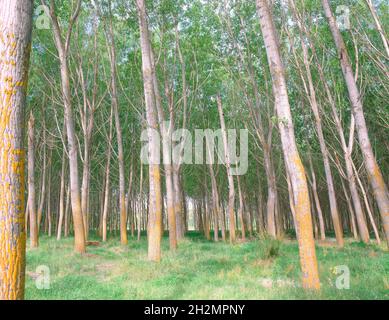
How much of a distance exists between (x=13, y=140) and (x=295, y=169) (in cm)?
459

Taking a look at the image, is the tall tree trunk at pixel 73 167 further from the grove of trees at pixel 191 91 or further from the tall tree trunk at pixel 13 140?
the tall tree trunk at pixel 13 140

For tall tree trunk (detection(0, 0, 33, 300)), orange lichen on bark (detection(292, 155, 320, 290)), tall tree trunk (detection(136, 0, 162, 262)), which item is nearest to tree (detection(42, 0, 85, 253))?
tall tree trunk (detection(136, 0, 162, 262))

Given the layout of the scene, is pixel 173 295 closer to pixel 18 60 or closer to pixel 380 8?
pixel 18 60

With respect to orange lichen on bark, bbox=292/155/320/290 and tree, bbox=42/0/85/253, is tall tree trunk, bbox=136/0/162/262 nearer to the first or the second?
tree, bbox=42/0/85/253

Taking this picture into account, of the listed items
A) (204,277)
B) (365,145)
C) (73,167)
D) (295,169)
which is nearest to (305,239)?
(295,169)

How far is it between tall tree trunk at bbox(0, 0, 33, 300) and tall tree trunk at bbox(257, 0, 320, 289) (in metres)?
4.43

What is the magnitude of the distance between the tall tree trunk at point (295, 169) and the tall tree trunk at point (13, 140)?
4426 mm

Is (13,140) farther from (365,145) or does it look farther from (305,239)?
(365,145)

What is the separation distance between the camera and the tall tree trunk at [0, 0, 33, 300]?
9.21ft

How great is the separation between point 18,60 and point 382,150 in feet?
66.8

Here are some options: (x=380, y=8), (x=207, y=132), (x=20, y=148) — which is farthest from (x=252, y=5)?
(x=20, y=148)

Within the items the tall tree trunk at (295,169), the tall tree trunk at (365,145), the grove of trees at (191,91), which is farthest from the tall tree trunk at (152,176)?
the tall tree trunk at (365,145)

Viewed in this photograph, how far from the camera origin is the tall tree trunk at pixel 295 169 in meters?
5.45
